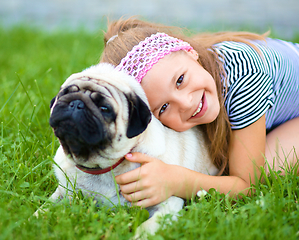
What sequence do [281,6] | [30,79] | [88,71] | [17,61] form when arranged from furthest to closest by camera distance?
[281,6] < [17,61] < [30,79] < [88,71]

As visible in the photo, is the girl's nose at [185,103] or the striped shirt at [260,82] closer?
the girl's nose at [185,103]

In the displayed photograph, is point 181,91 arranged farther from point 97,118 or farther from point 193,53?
point 97,118

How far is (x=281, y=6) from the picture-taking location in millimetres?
7027

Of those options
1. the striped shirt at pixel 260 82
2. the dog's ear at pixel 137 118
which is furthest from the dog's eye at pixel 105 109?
the striped shirt at pixel 260 82

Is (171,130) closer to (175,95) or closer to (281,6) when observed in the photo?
(175,95)

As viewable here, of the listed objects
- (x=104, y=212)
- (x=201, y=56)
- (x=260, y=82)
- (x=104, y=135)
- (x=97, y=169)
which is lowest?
(x=104, y=212)

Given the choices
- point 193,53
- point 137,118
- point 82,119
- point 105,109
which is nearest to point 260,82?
point 193,53

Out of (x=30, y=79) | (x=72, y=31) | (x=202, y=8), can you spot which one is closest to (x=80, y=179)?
(x=30, y=79)

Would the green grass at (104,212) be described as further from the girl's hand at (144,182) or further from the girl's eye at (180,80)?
the girl's eye at (180,80)

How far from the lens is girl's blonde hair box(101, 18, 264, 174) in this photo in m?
1.82

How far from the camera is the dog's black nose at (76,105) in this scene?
4.44 ft

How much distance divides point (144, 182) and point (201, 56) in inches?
36.7

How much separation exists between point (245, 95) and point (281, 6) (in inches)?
247

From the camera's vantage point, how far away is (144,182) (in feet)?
5.05
